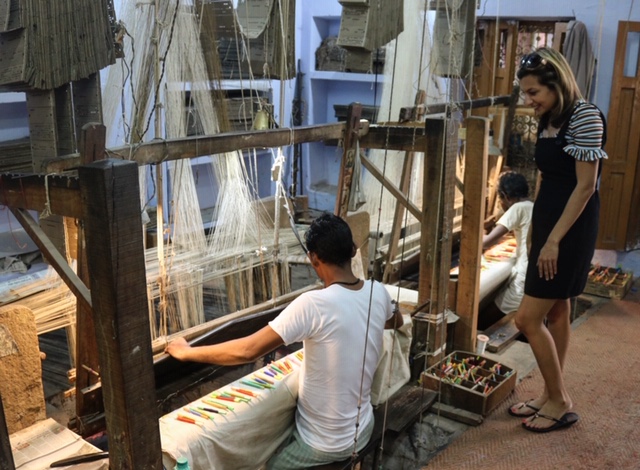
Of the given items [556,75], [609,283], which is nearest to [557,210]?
[556,75]

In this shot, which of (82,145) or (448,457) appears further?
(448,457)

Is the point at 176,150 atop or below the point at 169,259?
atop

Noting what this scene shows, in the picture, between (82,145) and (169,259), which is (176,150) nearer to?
(82,145)

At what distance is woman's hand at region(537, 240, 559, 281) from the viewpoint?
3.02 m

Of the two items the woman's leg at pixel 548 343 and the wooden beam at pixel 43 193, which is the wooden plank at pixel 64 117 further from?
the woman's leg at pixel 548 343

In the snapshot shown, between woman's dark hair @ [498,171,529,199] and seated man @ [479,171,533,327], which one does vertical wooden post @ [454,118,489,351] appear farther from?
woman's dark hair @ [498,171,529,199]

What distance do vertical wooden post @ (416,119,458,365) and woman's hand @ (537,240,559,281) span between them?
1.73ft

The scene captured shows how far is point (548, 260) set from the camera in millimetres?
3041

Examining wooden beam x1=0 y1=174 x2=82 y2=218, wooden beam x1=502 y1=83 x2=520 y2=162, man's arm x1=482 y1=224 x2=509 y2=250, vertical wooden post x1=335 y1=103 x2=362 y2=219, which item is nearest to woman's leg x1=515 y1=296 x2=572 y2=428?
vertical wooden post x1=335 y1=103 x2=362 y2=219

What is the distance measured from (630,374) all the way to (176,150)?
3019 mm

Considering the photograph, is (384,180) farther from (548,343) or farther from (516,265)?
(516,265)

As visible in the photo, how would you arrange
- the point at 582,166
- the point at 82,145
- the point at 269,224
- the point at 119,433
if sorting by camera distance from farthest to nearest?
1. the point at 269,224
2. the point at 582,166
3. the point at 82,145
4. the point at 119,433

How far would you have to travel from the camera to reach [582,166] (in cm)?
289

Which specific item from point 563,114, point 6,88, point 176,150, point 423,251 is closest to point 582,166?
point 563,114
